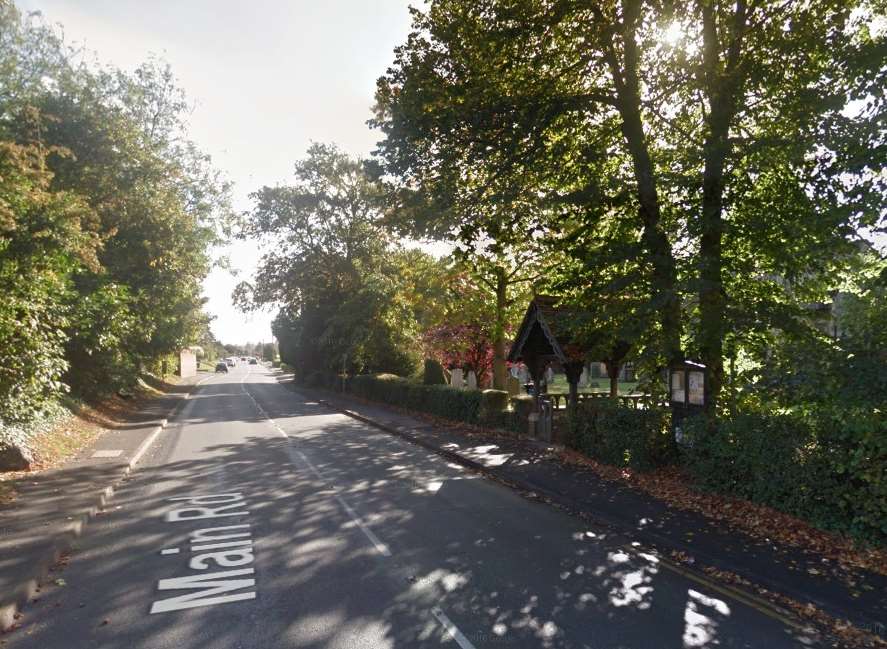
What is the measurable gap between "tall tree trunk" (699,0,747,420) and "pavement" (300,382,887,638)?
7.98 feet

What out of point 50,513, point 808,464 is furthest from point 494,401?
point 50,513

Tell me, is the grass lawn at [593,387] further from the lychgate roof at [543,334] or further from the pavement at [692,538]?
the pavement at [692,538]

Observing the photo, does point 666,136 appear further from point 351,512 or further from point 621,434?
point 351,512

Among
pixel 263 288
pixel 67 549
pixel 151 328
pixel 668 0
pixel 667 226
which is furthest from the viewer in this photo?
pixel 263 288

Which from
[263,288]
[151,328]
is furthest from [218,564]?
[263,288]

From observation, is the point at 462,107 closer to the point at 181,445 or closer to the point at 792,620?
the point at 792,620

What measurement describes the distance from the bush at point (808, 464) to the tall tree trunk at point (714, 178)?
3.12ft

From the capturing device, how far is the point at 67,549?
7.59 meters

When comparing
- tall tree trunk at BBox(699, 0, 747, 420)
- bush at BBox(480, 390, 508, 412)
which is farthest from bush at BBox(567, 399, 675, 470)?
bush at BBox(480, 390, 508, 412)

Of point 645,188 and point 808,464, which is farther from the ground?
point 645,188

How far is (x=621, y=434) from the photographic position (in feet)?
40.8

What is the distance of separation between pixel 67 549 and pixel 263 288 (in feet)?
121

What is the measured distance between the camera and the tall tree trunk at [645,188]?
10.7m

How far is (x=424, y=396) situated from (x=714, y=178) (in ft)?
54.3
